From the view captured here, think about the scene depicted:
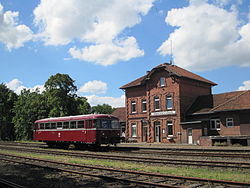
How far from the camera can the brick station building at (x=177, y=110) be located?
2884 cm

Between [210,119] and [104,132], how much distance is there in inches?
559

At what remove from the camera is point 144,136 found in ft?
122

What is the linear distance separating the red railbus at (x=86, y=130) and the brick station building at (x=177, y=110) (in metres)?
9.42

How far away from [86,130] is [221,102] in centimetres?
1735

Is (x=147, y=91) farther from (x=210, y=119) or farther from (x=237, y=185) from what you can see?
(x=237, y=185)

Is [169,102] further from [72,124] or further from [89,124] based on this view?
[89,124]

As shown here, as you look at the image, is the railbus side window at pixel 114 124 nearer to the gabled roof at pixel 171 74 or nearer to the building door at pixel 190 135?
the building door at pixel 190 135

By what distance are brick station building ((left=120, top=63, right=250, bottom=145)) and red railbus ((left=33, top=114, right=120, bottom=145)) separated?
371 inches

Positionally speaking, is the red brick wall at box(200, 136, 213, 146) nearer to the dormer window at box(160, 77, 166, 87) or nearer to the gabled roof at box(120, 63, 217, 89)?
the gabled roof at box(120, 63, 217, 89)

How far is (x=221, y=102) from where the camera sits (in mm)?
32625

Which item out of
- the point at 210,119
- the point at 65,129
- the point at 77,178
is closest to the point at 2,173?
the point at 77,178

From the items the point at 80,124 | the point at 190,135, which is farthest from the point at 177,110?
the point at 80,124

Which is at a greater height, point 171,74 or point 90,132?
point 171,74

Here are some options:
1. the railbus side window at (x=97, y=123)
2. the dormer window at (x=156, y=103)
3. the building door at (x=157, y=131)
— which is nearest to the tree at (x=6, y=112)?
the dormer window at (x=156, y=103)
